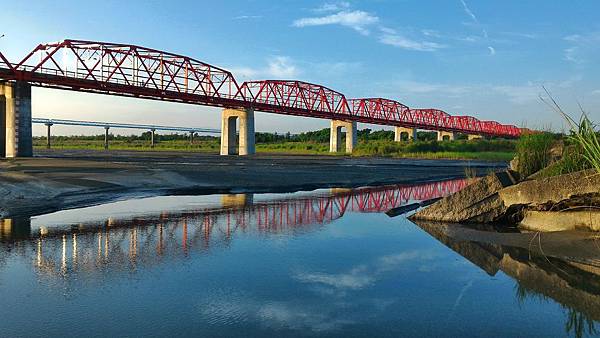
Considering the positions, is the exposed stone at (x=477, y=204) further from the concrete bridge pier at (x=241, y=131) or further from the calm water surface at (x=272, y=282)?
the concrete bridge pier at (x=241, y=131)

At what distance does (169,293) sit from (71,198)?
11.7 metres

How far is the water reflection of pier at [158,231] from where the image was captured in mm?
8562

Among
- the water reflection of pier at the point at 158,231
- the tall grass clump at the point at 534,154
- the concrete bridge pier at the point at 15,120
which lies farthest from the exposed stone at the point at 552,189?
the concrete bridge pier at the point at 15,120

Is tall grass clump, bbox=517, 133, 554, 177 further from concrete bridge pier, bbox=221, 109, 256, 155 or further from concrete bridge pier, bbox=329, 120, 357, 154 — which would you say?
concrete bridge pier, bbox=329, 120, 357, 154

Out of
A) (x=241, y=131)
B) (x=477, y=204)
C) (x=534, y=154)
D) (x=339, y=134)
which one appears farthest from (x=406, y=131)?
(x=477, y=204)

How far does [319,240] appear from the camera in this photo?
1058 centimetres

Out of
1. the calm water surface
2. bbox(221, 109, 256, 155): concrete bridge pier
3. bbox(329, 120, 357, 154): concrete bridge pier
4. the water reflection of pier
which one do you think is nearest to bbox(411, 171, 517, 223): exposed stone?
the calm water surface

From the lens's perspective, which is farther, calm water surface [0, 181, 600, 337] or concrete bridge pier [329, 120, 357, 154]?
concrete bridge pier [329, 120, 357, 154]

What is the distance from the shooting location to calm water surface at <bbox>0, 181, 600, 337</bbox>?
5.52 meters

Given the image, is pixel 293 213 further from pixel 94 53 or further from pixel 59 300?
pixel 94 53

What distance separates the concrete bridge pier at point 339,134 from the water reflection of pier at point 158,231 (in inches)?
2918

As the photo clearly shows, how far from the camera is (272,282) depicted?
23.6 feet

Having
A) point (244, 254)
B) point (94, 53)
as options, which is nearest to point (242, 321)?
point (244, 254)

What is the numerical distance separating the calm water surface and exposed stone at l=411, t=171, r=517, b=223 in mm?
1604
